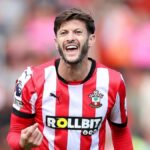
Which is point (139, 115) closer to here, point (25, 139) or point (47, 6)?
point (47, 6)

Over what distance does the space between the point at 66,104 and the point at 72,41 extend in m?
0.42

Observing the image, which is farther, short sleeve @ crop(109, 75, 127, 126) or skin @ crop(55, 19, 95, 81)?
short sleeve @ crop(109, 75, 127, 126)

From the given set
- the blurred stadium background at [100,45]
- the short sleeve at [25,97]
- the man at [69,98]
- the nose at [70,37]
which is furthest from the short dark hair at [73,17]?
the blurred stadium background at [100,45]

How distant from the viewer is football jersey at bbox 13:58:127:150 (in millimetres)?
3754

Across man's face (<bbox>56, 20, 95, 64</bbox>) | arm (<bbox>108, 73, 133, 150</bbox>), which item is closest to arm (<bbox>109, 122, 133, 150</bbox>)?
arm (<bbox>108, 73, 133, 150</bbox>)

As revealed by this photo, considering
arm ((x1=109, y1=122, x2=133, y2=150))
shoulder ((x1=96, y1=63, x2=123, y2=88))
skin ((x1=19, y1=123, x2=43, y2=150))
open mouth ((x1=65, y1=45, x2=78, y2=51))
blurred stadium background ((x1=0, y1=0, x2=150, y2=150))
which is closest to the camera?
skin ((x1=19, y1=123, x2=43, y2=150))

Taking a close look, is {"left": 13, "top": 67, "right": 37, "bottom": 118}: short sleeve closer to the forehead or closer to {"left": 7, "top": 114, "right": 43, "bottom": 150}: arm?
{"left": 7, "top": 114, "right": 43, "bottom": 150}: arm

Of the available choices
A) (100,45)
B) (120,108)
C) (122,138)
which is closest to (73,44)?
(120,108)

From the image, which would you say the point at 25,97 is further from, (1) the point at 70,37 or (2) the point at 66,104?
(1) the point at 70,37

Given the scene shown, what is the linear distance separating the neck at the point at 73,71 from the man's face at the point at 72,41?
9 centimetres

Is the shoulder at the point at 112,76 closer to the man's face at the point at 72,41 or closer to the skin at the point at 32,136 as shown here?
the man's face at the point at 72,41

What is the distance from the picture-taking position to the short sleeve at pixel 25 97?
3.71 m

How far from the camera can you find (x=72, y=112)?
3.78 m

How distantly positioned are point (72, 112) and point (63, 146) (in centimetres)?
22
